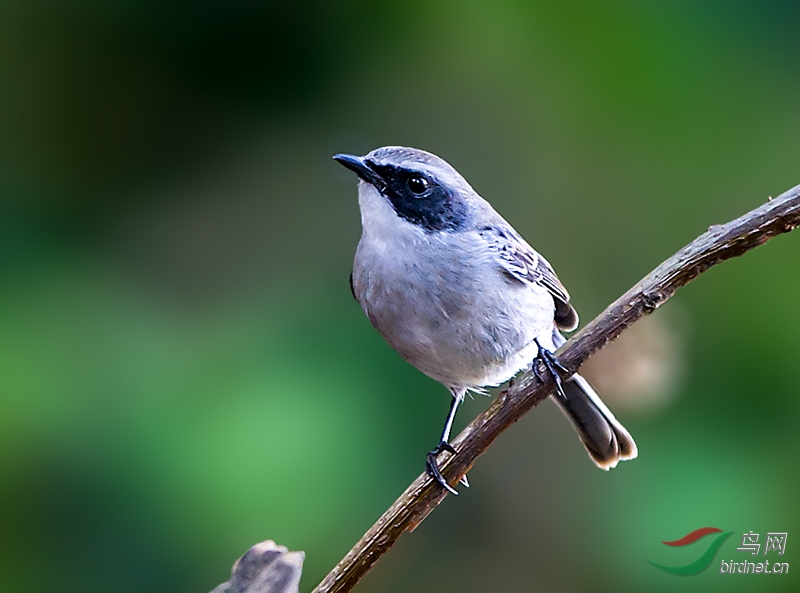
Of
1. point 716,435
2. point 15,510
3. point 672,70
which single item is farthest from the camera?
point 672,70

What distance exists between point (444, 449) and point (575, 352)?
A: 1.17ft

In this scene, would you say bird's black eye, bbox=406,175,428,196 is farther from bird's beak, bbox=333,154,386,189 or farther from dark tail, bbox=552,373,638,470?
dark tail, bbox=552,373,638,470

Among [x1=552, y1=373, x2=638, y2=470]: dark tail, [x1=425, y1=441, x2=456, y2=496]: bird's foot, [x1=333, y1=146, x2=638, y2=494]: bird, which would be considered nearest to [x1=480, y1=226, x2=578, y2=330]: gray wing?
[x1=333, y1=146, x2=638, y2=494]: bird

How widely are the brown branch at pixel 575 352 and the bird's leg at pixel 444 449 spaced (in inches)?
0.6

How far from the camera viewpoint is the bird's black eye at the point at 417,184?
5.15ft

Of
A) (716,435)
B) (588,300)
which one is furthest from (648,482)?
(588,300)

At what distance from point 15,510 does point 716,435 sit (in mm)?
1858

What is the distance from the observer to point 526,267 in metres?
1.82

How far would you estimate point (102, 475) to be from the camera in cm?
220

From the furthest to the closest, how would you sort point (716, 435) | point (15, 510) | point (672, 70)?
1. point (672, 70)
2. point (716, 435)
3. point (15, 510)

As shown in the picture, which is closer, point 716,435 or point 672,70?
point 716,435

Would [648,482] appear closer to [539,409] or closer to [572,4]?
[539,409]

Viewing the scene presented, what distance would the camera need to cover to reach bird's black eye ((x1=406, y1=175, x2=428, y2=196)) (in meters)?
1.57

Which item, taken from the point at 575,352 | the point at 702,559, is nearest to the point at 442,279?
the point at 575,352
